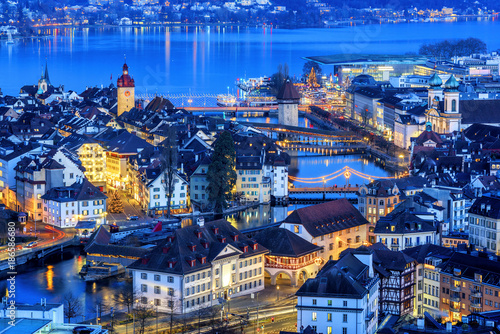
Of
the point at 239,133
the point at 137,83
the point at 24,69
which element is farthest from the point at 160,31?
the point at 239,133

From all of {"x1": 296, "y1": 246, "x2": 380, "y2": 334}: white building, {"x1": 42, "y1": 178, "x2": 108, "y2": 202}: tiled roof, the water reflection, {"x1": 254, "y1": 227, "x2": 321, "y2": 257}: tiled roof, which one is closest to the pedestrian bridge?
{"x1": 42, "y1": 178, "x2": 108, "y2": 202}: tiled roof

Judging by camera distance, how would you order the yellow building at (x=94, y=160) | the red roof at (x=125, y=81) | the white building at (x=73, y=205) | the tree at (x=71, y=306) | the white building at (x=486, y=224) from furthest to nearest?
the red roof at (x=125, y=81) < the yellow building at (x=94, y=160) < the white building at (x=73, y=205) < the white building at (x=486, y=224) < the tree at (x=71, y=306)

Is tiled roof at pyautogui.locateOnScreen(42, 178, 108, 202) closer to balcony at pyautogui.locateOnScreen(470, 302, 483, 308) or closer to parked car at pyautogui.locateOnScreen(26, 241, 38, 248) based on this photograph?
parked car at pyautogui.locateOnScreen(26, 241, 38, 248)


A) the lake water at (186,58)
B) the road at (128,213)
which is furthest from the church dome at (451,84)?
the road at (128,213)

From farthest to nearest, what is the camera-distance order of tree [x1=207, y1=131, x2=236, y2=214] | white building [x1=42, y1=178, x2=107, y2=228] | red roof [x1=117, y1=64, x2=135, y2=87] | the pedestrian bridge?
red roof [x1=117, y1=64, x2=135, y2=87], the pedestrian bridge, tree [x1=207, y1=131, x2=236, y2=214], white building [x1=42, y1=178, x2=107, y2=228]

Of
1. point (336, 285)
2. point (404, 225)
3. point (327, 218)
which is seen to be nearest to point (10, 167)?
point (327, 218)

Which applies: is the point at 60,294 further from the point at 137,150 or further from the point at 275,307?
the point at 137,150

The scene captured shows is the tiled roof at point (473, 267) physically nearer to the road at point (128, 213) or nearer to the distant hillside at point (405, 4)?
the road at point (128, 213)
